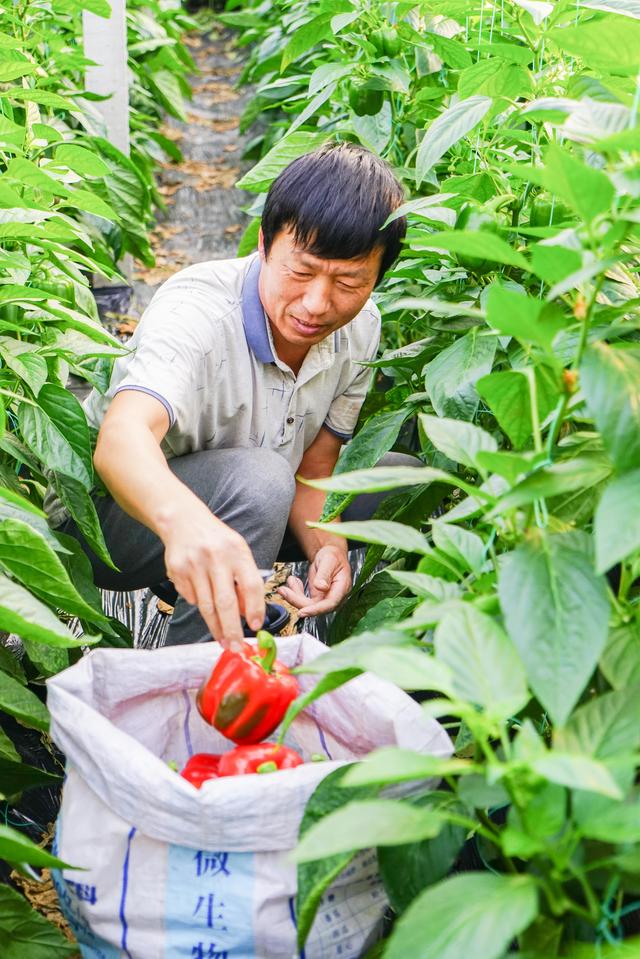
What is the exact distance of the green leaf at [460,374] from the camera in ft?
→ 5.56

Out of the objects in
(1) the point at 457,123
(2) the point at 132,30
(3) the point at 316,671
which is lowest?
(2) the point at 132,30

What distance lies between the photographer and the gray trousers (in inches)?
79.1

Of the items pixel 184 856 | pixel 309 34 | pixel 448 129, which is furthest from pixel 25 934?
pixel 309 34

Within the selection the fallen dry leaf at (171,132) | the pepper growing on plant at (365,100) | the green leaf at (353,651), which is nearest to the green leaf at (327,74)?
the pepper growing on plant at (365,100)

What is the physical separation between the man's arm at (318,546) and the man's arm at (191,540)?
1.42 feet

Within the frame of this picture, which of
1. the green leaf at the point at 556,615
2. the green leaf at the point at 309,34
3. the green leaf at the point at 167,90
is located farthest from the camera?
the green leaf at the point at 167,90

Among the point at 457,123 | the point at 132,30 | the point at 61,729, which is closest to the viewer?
the point at 61,729

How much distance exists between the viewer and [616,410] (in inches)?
39.9

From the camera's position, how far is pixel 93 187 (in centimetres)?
312

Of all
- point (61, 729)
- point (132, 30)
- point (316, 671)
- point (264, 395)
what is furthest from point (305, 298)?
point (132, 30)

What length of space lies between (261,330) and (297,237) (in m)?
0.22

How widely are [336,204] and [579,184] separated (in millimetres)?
940

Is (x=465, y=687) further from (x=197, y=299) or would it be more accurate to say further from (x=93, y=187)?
(x=93, y=187)

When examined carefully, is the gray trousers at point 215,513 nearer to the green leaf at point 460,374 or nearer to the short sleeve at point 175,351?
the short sleeve at point 175,351
